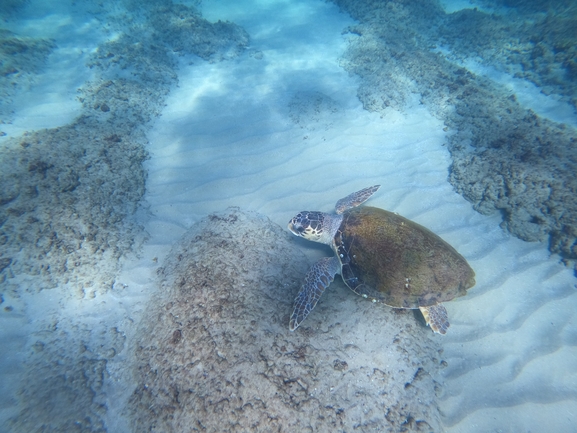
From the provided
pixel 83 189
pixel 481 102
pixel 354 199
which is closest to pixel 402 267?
pixel 354 199

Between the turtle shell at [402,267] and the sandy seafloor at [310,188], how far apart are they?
26.6 inches

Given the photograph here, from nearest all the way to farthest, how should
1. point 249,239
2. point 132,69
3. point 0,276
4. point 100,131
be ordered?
1. point 0,276
2. point 249,239
3. point 100,131
4. point 132,69

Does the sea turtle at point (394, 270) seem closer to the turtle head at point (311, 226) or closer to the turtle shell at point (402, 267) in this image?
the turtle shell at point (402, 267)

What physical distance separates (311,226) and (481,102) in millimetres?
5137

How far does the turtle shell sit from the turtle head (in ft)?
1.60

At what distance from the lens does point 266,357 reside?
2.52m

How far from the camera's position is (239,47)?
25.2 feet

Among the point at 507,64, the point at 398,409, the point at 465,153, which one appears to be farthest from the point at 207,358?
the point at 507,64

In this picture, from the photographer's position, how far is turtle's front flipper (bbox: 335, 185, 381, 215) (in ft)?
13.5

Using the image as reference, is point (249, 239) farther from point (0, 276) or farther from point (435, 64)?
point (435, 64)

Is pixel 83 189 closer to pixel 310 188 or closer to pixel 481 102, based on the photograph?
pixel 310 188

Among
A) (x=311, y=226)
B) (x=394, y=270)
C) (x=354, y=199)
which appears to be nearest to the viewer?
(x=394, y=270)

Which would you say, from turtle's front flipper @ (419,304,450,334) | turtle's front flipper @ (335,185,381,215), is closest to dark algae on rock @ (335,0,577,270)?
turtle's front flipper @ (335,185,381,215)

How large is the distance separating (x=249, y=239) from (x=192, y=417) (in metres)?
1.96
